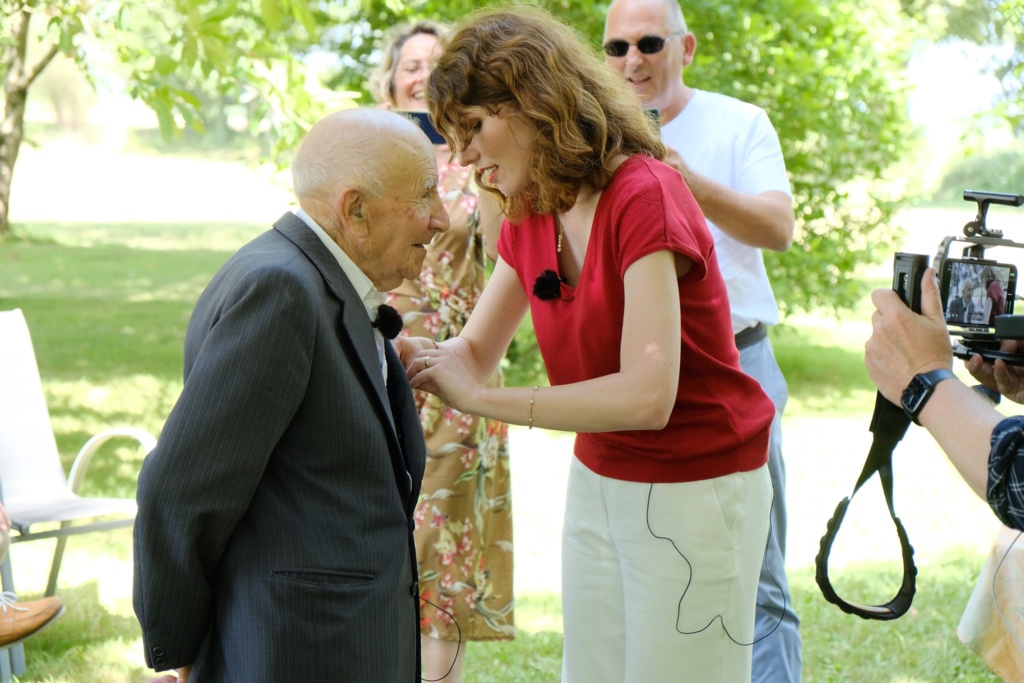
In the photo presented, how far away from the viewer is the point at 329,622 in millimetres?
1907

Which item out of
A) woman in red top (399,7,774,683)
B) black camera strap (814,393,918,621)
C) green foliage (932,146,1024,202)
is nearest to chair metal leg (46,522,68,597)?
woman in red top (399,7,774,683)

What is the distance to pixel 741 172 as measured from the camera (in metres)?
3.67

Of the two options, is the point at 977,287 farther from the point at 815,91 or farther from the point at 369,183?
the point at 815,91

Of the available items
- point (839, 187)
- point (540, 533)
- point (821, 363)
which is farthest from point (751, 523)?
point (821, 363)

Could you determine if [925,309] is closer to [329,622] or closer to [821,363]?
[329,622]

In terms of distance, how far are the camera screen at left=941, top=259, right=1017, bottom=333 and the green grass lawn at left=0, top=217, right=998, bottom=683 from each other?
2730 mm

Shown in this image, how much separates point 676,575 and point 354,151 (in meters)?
1.11

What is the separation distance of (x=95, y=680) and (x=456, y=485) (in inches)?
64.0

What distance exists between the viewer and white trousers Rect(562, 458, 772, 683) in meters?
2.24

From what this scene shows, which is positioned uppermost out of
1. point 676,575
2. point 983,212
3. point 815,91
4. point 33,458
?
point 983,212

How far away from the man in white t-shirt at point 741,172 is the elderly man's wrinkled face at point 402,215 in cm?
166

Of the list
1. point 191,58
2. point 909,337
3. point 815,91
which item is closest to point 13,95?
point 815,91

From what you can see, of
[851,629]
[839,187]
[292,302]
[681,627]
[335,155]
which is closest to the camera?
[292,302]

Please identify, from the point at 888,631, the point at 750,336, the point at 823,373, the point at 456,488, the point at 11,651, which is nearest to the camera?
the point at 750,336
